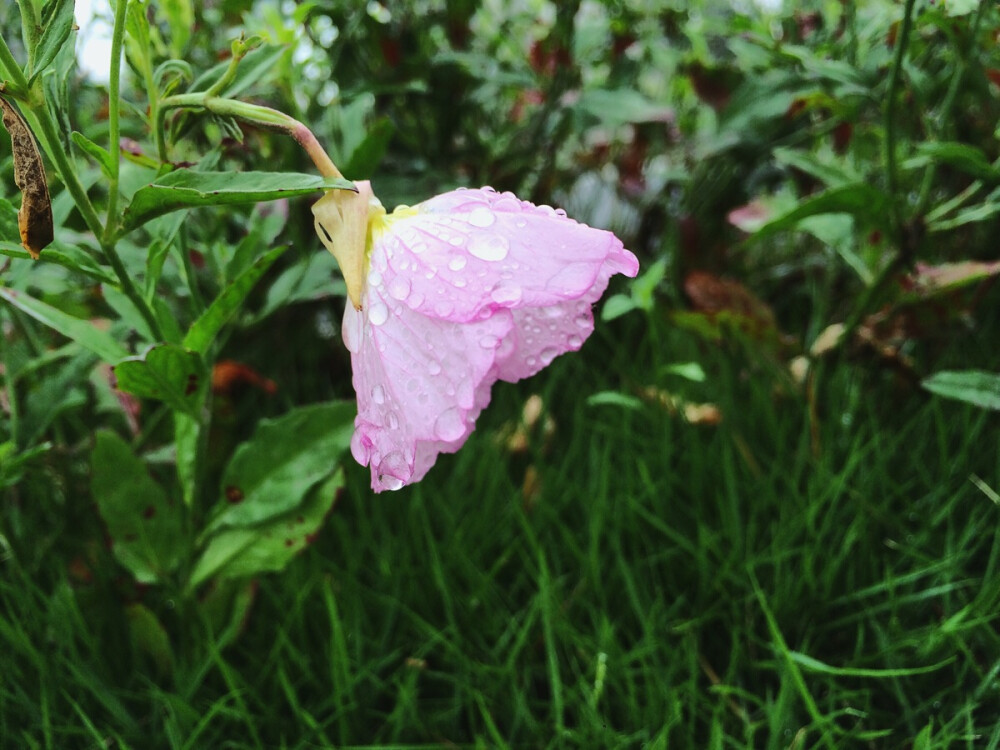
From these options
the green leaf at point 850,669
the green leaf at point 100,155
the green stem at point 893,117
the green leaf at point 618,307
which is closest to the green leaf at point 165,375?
the green leaf at point 100,155

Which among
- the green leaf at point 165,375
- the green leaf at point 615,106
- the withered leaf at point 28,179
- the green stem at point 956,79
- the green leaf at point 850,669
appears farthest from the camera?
the green leaf at point 615,106

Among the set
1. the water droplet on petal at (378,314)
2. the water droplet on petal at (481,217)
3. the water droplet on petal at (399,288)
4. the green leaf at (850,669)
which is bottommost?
the green leaf at (850,669)

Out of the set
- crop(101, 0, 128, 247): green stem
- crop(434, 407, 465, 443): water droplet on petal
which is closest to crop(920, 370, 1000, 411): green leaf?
crop(434, 407, 465, 443): water droplet on petal

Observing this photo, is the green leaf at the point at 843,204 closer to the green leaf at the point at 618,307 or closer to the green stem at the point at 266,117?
the green leaf at the point at 618,307

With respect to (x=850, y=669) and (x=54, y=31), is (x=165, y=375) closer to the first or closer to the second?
(x=54, y=31)

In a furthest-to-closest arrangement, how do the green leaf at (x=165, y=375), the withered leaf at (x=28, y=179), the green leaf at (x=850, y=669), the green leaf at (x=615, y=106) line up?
the green leaf at (x=615, y=106) → the green leaf at (x=850, y=669) → the green leaf at (x=165, y=375) → the withered leaf at (x=28, y=179)

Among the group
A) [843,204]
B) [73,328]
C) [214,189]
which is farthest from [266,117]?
[843,204]

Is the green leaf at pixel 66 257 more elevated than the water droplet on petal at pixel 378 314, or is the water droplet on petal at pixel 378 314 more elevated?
the green leaf at pixel 66 257

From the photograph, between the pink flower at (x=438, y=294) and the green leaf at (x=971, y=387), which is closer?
the pink flower at (x=438, y=294)
